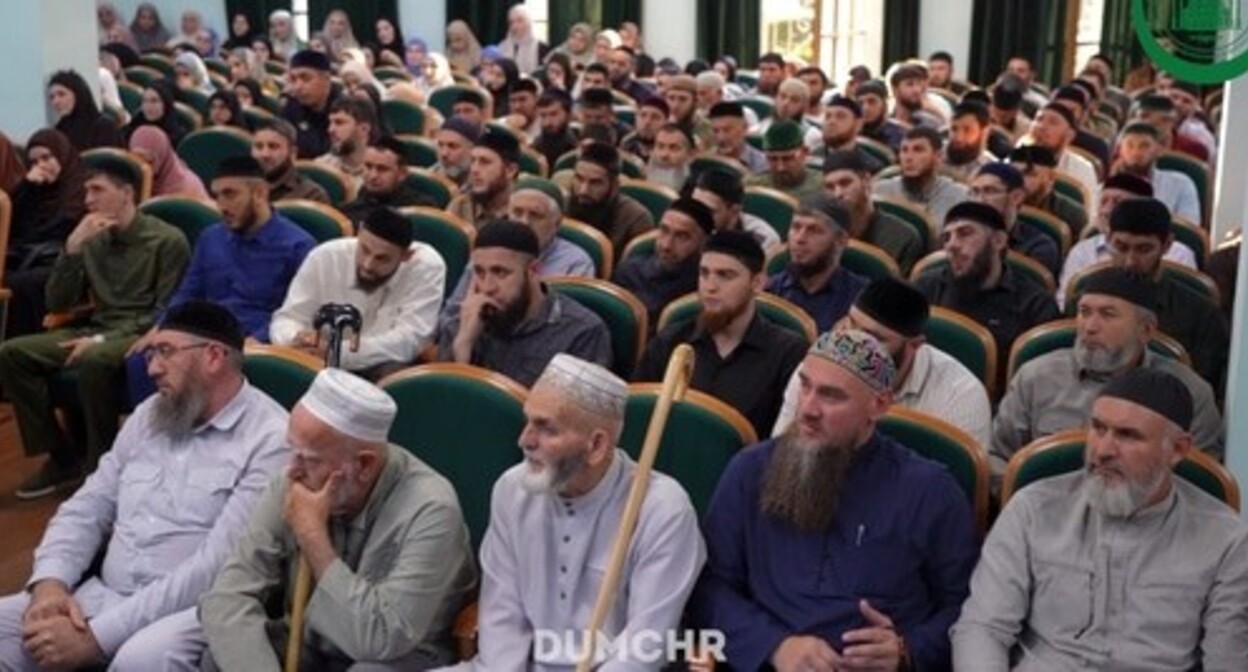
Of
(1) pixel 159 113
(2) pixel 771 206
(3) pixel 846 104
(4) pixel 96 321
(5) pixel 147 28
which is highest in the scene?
(5) pixel 147 28

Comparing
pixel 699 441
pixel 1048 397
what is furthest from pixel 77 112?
pixel 1048 397

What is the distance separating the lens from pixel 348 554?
3.14 metres

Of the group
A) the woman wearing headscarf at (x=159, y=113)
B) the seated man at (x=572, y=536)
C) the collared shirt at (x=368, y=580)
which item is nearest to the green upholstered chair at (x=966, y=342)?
the seated man at (x=572, y=536)

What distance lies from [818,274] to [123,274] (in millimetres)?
2413

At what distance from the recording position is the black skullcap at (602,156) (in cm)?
665

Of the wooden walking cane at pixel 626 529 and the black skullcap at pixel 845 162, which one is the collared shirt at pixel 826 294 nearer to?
the black skullcap at pixel 845 162

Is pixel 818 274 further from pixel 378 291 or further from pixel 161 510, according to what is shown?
pixel 161 510

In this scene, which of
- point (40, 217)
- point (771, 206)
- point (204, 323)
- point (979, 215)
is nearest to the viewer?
point (204, 323)

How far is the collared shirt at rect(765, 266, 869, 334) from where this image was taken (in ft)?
16.8

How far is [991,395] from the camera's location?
→ 4.59m

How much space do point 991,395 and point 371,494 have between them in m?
2.13

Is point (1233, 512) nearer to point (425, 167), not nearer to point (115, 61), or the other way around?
point (425, 167)

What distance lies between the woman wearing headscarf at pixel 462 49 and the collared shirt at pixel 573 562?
1289cm

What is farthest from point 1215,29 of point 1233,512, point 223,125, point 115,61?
point 115,61
